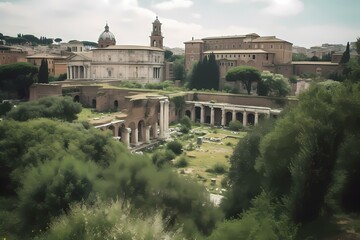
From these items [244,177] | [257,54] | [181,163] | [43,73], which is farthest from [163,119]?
[257,54]

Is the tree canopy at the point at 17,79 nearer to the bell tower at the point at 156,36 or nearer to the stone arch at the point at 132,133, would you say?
the stone arch at the point at 132,133

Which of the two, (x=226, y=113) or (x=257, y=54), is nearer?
(x=226, y=113)

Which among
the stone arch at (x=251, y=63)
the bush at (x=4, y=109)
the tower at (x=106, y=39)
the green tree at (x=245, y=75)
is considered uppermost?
the tower at (x=106, y=39)

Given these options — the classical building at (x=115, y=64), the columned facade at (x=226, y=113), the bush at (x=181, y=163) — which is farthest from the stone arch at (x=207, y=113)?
the bush at (x=181, y=163)

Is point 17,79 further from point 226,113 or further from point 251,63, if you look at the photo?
point 251,63

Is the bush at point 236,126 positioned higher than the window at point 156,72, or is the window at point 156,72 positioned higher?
the window at point 156,72

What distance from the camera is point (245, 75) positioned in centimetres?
3566

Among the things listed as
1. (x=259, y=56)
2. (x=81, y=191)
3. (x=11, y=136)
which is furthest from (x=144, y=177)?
(x=259, y=56)

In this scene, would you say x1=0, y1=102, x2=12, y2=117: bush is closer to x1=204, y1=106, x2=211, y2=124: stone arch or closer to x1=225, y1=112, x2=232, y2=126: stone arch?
x1=204, y1=106, x2=211, y2=124: stone arch

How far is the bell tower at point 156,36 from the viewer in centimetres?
5016

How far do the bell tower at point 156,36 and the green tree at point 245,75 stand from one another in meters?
17.2

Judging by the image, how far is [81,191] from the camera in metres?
10.1

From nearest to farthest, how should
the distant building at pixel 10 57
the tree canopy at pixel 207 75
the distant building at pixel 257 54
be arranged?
the tree canopy at pixel 207 75 < the distant building at pixel 257 54 < the distant building at pixel 10 57

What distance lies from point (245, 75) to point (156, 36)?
19317 mm
